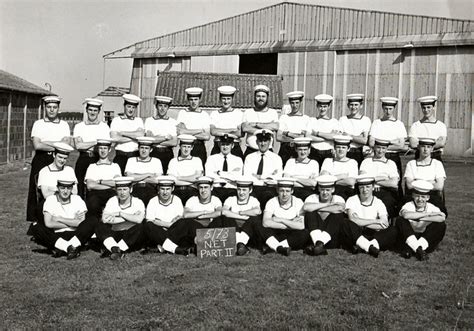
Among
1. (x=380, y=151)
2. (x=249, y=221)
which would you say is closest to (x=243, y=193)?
(x=249, y=221)

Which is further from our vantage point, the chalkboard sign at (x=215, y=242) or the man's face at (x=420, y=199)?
the man's face at (x=420, y=199)

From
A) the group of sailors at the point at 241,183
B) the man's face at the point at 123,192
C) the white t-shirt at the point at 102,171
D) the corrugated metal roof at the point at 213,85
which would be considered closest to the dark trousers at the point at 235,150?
the group of sailors at the point at 241,183

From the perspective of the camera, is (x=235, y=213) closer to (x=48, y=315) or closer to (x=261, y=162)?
(x=261, y=162)

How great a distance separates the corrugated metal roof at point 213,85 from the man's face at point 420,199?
17412 millimetres

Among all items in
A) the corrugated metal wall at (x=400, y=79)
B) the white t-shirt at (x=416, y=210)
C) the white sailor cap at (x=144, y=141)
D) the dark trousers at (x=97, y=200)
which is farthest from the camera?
the corrugated metal wall at (x=400, y=79)

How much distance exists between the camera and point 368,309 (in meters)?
5.07

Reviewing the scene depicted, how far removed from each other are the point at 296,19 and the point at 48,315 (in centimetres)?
2288

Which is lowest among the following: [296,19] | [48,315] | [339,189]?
[48,315]

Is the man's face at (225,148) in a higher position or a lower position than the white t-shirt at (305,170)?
higher

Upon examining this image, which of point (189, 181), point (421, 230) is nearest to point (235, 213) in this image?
point (189, 181)

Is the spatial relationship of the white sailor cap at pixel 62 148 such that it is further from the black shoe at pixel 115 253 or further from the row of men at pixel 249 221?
the black shoe at pixel 115 253

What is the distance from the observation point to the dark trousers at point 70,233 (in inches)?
284

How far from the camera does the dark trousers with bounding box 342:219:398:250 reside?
742 centimetres

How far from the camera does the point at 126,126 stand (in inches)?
333
